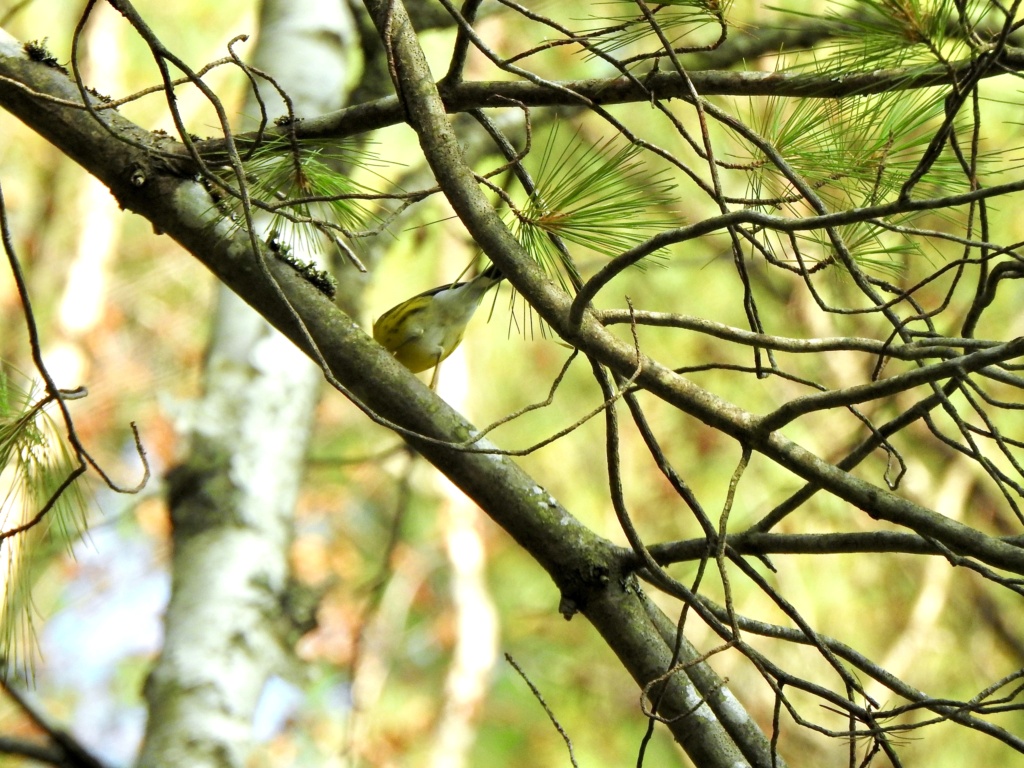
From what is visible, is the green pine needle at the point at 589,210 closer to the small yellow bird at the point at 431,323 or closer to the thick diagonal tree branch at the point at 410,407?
the thick diagonal tree branch at the point at 410,407

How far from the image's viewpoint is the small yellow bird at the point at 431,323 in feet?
11.6

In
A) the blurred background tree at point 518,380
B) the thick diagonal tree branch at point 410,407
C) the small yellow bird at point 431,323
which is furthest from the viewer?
the small yellow bird at point 431,323

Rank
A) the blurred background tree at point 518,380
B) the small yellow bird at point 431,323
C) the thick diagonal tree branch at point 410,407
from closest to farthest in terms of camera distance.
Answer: the blurred background tree at point 518,380 < the thick diagonal tree branch at point 410,407 < the small yellow bird at point 431,323

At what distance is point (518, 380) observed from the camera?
860cm

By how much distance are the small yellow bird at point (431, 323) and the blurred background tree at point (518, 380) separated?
194 millimetres

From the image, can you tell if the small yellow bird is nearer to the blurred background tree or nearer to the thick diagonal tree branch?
the blurred background tree

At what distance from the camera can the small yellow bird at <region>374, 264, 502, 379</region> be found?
352 centimetres

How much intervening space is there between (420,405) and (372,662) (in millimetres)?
6140

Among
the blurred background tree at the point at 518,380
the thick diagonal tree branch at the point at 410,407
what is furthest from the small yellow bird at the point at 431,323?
the thick diagonal tree branch at the point at 410,407

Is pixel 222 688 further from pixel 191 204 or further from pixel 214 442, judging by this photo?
pixel 191 204

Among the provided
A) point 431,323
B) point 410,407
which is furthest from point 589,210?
point 431,323

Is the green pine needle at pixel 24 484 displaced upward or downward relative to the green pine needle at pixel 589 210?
downward

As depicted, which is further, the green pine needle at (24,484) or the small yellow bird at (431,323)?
the small yellow bird at (431,323)

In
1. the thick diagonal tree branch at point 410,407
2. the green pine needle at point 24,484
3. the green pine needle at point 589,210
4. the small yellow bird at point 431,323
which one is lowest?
the green pine needle at point 24,484
